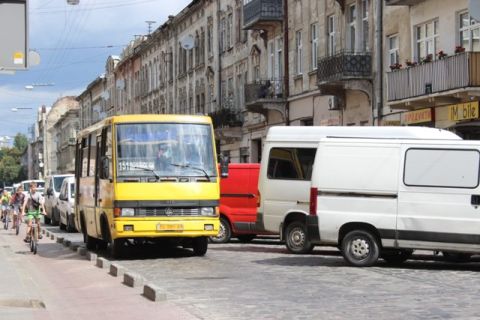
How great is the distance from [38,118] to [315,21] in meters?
137

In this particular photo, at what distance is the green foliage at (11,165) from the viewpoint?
168375 millimetres

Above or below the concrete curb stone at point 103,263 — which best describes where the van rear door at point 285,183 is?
above

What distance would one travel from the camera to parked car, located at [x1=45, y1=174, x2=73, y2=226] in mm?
35031

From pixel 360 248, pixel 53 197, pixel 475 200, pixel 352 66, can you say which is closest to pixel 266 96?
pixel 352 66

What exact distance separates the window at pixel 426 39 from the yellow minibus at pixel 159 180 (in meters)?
11.2

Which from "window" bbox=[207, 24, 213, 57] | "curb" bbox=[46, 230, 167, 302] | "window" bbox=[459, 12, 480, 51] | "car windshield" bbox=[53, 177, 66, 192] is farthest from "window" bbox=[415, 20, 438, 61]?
"window" bbox=[207, 24, 213, 57]

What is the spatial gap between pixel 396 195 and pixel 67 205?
18.1 m

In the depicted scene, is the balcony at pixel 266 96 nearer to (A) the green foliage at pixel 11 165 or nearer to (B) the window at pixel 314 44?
(B) the window at pixel 314 44

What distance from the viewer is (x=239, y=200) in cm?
2158

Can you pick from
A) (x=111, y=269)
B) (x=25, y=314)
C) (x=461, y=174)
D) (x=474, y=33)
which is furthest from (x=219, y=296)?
(x=474, y=33)

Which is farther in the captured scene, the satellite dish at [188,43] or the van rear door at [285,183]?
the satellite dish at [188,43]

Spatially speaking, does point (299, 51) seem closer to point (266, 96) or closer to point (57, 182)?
point (266, 96)

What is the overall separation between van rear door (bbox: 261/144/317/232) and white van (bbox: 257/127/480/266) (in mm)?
2757

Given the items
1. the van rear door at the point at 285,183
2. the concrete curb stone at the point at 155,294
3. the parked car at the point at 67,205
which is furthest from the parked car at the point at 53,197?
the concrete curb stone at the point at 155,294
